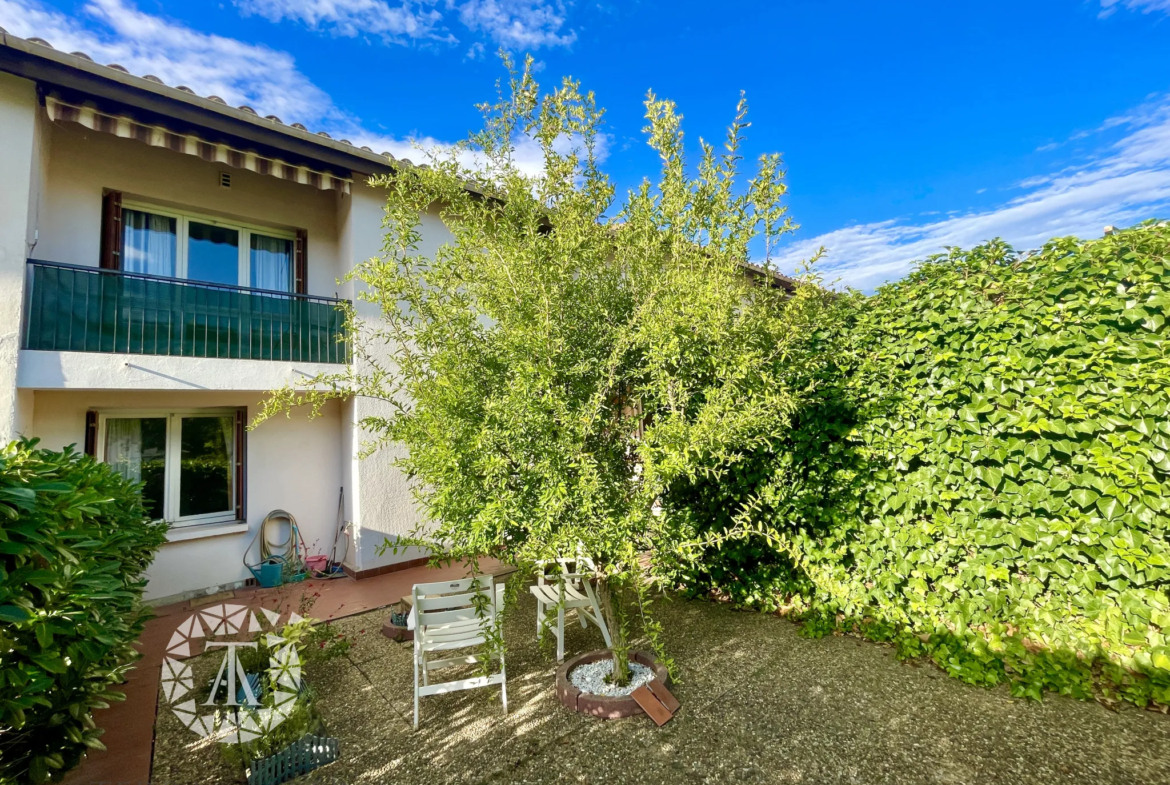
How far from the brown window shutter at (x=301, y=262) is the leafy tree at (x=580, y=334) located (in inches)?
210

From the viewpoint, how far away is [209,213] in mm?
8016

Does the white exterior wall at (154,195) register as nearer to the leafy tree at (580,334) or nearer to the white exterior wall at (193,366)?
the white exterior wall at (193,366)

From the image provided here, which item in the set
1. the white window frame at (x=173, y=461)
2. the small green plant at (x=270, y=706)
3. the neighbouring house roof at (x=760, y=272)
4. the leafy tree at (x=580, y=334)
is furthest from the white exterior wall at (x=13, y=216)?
the neighbouring house roof at (x=760, y=272)

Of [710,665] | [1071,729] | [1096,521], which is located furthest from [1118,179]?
[710,665]

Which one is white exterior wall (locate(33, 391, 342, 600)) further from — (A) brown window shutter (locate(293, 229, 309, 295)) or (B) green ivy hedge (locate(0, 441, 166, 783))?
(B) green ivy hedge (locate(0, 441, 166, 783))

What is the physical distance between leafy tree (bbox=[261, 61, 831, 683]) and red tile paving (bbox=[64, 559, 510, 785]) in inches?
108

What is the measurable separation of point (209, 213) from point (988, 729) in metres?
11.4

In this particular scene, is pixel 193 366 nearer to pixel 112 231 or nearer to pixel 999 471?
pixel 112 231

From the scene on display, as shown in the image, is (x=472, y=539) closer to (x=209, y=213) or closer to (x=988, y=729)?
(x=988, y=729)

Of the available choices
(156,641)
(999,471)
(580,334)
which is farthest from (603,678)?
(156,641)

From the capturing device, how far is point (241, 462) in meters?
8.06

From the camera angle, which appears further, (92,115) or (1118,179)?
(1118,179)

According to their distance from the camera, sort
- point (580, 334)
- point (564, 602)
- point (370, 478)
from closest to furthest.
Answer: point (580, 334) → point (564, 602) → point (370, 478)

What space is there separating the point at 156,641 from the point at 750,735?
6606 mm
